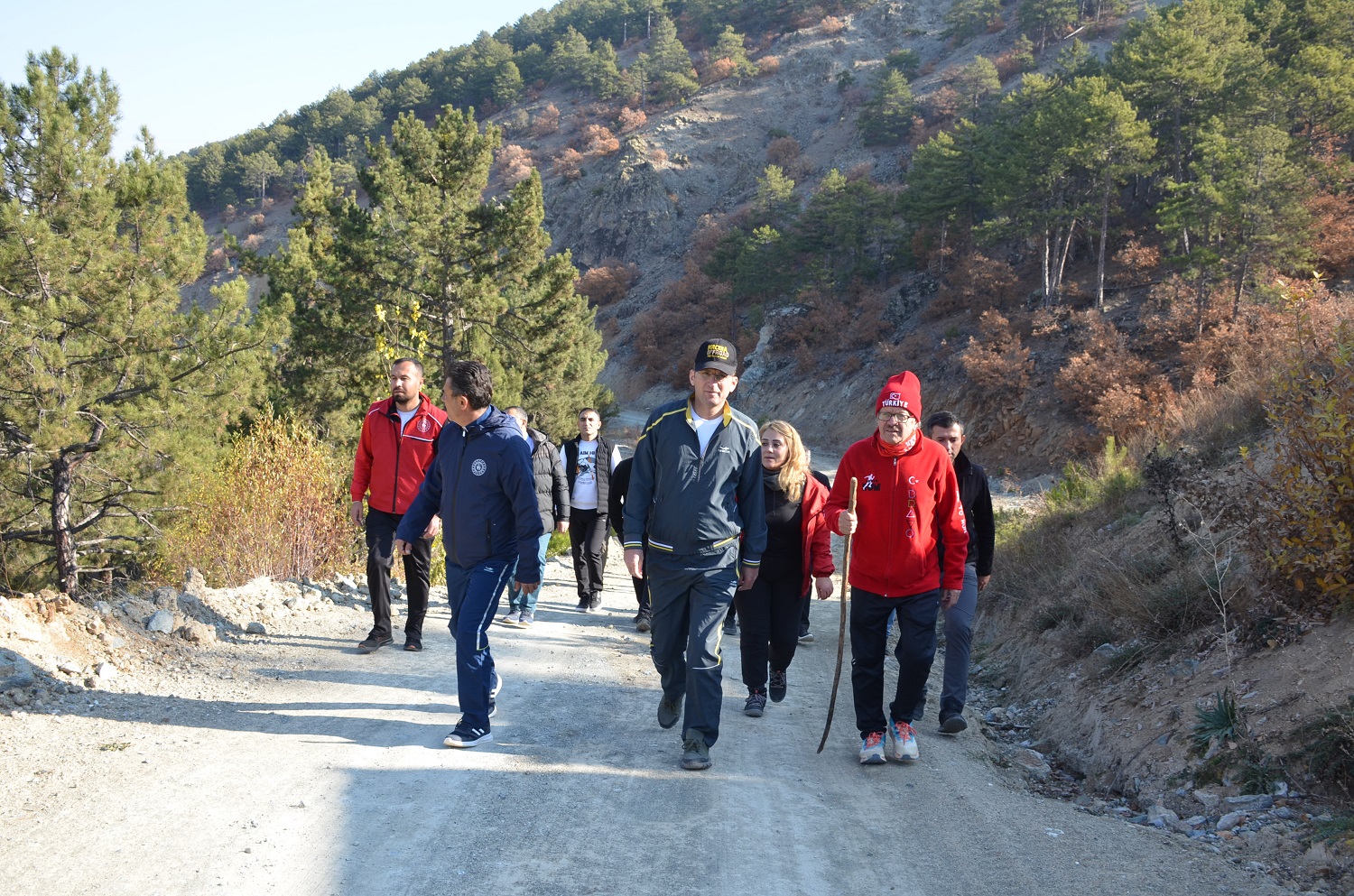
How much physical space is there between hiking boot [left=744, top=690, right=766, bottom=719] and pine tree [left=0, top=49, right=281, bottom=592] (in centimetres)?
1031

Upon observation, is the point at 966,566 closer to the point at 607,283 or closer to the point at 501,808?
the point at 501,808

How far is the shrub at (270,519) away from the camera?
8461 mm

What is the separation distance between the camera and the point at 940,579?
5.21 metres

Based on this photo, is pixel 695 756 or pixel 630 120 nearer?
pixel 695 756

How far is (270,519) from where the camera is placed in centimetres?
855

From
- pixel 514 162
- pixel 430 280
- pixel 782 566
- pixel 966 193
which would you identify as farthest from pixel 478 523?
pixel 514 162

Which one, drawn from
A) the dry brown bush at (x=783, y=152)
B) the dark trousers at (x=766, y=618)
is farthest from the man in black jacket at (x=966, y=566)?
the dry brown bush at (x=783, y=152)

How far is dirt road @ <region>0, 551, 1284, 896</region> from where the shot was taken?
3537 millimetres

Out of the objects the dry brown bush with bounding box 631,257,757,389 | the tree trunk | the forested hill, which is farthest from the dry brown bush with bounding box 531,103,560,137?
the tree trunk

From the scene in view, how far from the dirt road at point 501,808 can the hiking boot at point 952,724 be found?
5.8 inches

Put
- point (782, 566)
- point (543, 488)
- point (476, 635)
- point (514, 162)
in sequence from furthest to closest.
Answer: point (514, 162), point (543, 488), point (782, 566), point (476, 635)

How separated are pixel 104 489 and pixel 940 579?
13.4 m

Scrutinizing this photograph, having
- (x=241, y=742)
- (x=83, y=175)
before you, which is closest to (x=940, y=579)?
(x=241, y=742)

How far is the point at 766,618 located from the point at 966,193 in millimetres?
34606
